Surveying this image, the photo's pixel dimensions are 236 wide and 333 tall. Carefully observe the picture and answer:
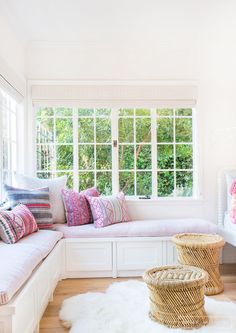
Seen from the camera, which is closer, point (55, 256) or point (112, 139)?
point (55, 256)

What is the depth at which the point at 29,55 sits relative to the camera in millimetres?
4246

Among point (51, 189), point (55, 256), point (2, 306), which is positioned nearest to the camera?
point (2, 306)

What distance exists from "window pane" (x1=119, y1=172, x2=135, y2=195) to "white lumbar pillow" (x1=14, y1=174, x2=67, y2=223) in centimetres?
80

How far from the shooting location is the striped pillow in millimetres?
3449

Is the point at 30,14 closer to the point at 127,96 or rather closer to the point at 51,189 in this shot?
the point at 127,96

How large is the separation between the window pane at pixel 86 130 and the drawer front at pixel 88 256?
4.54ft

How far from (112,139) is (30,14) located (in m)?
1.68

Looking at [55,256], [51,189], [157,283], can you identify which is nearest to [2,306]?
[157,283]

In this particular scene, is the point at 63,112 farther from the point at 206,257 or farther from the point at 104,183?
the point at 206,257

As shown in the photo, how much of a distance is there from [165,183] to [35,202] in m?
1.69

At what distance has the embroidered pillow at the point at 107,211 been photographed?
3.73 m

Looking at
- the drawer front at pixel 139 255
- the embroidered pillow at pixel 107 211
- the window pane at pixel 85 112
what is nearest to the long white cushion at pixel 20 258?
the embroidered pillow at pixel 107 211

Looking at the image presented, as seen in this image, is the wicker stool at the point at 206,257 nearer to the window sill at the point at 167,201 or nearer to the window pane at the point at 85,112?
the window sill at the point at 167,201

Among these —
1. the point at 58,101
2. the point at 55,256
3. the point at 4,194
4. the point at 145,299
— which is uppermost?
the point at 58,101
